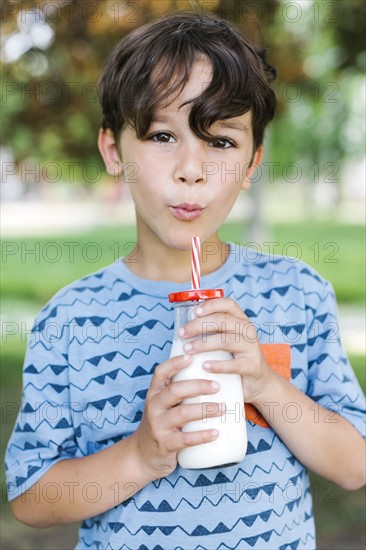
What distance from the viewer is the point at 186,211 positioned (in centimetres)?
171

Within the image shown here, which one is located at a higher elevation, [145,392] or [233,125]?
[233,125]

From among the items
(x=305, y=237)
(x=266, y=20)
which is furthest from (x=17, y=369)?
(x=305, y=237)

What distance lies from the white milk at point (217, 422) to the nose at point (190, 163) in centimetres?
37

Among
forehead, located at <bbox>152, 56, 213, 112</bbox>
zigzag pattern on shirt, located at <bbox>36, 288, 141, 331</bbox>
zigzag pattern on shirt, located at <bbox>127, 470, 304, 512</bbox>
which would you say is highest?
forehead, located at <bbox>152, 56, 213, 112</bbox>

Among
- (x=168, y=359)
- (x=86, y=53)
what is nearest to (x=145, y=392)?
(x=168, y=359)

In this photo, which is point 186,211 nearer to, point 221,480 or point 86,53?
point 221,480

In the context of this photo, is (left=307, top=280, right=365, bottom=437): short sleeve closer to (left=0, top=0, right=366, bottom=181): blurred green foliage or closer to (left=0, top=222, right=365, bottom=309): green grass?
(left=0, top=0, right=366, bottom=181): blurred green foliage

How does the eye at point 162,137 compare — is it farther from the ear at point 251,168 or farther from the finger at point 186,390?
the finger at point 186,390

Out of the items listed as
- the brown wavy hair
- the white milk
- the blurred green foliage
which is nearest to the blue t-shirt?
the white milk

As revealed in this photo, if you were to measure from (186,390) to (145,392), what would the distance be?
320mm

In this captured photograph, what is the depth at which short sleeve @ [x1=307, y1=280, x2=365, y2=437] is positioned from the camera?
1.80 m

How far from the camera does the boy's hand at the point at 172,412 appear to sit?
146cm

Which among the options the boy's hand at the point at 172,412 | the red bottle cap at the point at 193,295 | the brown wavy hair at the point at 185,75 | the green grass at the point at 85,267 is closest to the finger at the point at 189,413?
the boy's hand at the point at 172,412

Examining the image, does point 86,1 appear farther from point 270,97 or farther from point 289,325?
point 289,325
